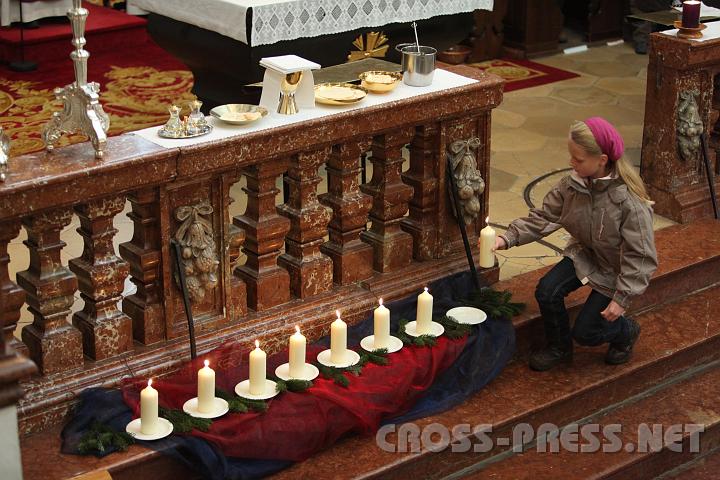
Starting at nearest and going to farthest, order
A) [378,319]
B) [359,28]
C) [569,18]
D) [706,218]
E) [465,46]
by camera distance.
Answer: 1. [378,319]
2. [706,218]
3. [359,28]
4. [465,46]
5. [569,18]

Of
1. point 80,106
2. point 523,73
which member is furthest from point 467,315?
point 523,73

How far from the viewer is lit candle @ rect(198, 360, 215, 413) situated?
4.31 m

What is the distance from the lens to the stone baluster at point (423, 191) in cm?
529

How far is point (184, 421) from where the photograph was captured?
14.1 ft

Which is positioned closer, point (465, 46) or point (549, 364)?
point (549, 364)

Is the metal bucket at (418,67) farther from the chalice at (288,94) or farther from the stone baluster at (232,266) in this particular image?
the stone baluster at (232,266)

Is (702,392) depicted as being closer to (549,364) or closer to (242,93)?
(549,364)

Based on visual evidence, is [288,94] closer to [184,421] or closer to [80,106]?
[80,106]

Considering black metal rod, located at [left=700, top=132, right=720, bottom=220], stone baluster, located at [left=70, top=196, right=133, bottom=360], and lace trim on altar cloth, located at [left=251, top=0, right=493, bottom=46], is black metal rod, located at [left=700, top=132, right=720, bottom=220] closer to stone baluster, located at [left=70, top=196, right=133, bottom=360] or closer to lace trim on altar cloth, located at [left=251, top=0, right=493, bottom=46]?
lace trim on altar cloth, located at [left=251, top=0, right=493, bottom=46]

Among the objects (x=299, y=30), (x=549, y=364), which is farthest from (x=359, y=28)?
(x=549, y=364)

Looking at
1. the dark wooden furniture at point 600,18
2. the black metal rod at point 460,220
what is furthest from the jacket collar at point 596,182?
the dark wooden furniture at point 600,18

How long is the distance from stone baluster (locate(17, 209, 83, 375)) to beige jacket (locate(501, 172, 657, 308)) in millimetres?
1824

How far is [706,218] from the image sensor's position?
6582 mm

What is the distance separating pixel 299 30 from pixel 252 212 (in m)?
2.27
